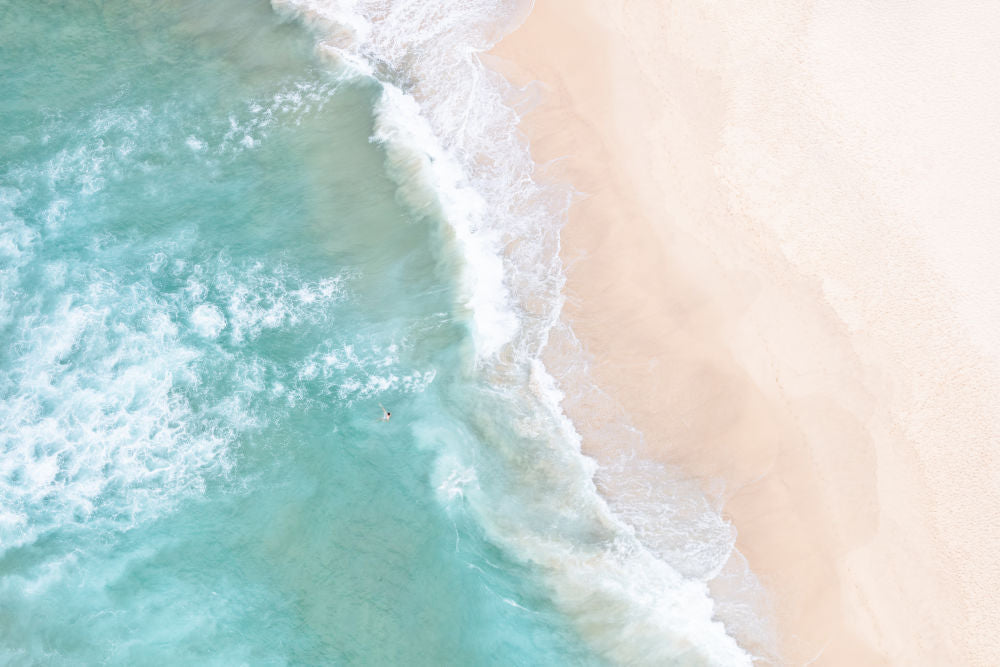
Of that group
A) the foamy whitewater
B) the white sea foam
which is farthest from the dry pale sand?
the foamy whitewater

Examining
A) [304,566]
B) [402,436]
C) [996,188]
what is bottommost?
[304,566]

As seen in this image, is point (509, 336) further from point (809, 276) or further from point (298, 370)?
point (809, 276)

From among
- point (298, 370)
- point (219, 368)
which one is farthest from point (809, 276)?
point (219, 368)

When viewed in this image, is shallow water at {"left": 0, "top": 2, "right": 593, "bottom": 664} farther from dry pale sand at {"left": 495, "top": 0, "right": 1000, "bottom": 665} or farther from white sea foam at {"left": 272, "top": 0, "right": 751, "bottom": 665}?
dry pale sand at {"left": 495, "top": 0, "right": 1000, "bottom": 665}

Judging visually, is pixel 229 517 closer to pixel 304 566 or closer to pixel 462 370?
pixel 304 566

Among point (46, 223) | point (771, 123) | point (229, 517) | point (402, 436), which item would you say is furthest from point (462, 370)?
point (46, 223)

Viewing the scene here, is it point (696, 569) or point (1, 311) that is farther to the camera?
point (1, 311)
